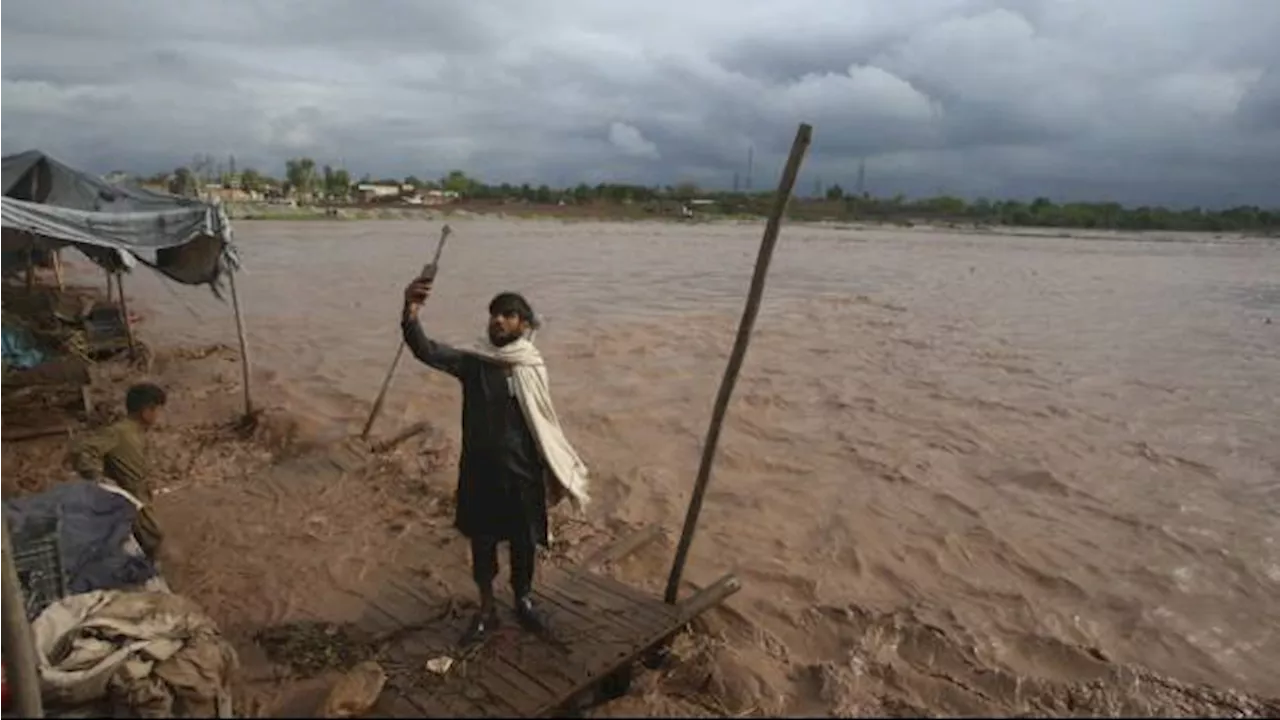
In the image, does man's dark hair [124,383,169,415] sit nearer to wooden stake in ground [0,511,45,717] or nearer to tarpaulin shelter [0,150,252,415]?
wooden stake in ground [0,511,45,717]

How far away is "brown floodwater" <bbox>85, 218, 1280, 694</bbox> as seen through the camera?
19.1 feet

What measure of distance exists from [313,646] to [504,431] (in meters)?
1.69

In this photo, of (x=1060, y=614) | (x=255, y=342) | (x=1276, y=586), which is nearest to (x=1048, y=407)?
(x=1276, y=586)

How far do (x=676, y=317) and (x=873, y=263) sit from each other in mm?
19148

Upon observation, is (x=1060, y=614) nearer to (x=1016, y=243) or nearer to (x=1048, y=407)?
(x=1048, y=407)

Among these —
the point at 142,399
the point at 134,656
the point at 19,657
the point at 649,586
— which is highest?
the point at 142,399

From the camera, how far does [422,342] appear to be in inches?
137

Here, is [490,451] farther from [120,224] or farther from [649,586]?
[120,224]

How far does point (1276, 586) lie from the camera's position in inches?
245

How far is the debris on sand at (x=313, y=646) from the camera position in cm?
395

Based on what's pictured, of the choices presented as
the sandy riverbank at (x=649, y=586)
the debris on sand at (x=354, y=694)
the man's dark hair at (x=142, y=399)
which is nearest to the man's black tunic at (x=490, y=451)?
the debris on sand at (x=354, y=694)

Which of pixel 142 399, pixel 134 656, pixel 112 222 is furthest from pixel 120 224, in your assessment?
pixel 134 656

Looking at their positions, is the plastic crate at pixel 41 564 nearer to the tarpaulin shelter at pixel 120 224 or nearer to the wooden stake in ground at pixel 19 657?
the wooden stake in ground at pixel 19 657

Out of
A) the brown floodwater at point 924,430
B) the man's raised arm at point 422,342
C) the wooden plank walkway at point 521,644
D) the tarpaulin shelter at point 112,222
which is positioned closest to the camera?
the wooden plank walkway at point 521,644
